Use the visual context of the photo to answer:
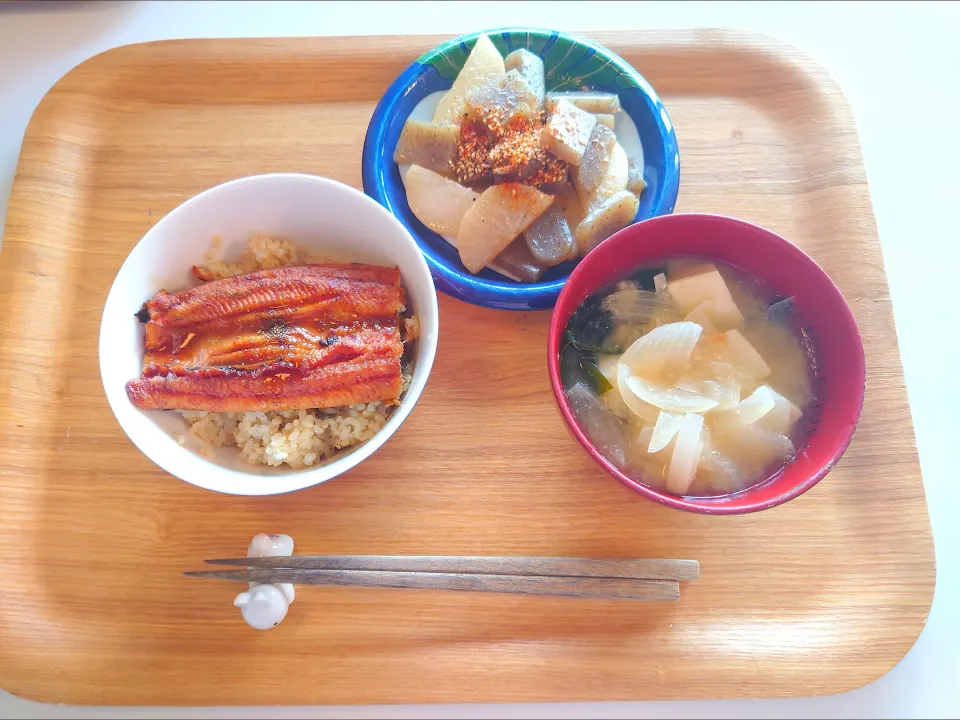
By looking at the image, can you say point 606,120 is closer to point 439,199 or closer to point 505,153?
point 505,153

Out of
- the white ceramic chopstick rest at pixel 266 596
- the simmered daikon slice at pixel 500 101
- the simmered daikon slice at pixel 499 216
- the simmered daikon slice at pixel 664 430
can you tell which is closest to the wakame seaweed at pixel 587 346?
the simmered daikon slice at pixel 664 430

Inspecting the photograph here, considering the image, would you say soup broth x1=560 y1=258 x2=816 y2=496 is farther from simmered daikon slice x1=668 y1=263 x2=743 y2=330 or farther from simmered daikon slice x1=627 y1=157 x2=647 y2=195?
simmered daikon slice x1=627 y1=157 x2=647 y2=195

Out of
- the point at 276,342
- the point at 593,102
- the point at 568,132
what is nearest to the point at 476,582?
the point at 276,342

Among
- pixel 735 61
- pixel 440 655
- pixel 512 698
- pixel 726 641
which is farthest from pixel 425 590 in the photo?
pixel 735 61

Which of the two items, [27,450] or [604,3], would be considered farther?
[604,3]

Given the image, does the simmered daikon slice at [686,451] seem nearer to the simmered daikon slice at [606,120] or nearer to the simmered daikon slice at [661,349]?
the simmered daikon slice at [661,349]

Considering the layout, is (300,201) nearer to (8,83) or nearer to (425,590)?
(425,590)
